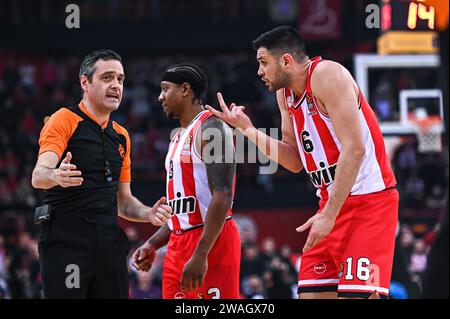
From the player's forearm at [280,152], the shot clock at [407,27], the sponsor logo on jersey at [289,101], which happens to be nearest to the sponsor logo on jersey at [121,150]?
the player's forearm at [280,152]

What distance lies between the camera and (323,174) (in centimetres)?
555

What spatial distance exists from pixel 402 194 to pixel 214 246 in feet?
45.2

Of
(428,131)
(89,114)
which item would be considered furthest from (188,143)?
(428,131)

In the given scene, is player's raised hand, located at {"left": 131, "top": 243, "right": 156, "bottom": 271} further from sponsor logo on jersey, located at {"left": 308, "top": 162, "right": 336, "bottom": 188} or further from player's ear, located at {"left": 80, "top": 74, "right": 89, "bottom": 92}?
sponsor logo on jersey, located at {"left": 308, "top": 162, "right": 336, "bottom": 188}

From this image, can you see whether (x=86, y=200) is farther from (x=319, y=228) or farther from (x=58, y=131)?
(x=319, y=228)

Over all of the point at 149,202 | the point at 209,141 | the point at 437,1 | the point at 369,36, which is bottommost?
the point at 149,202

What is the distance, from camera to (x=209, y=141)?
5.82 meters

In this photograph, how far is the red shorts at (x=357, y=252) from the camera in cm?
520

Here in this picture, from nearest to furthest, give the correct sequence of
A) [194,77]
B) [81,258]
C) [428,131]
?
Answer: [81,258] < [194,77] < [428,131]

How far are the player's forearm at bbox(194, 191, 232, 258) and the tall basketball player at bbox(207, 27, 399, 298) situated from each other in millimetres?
491

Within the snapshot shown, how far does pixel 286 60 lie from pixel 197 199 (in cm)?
120

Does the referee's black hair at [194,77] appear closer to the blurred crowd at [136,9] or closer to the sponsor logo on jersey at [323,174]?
the sponsor logo on jersey at [323,174]
